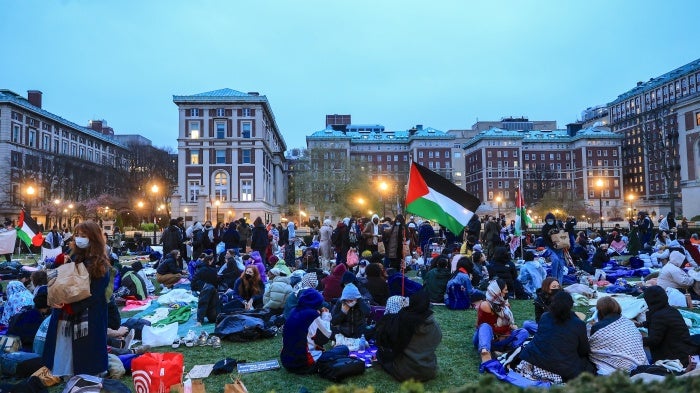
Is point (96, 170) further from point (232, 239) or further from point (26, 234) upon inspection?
point (232, 239)

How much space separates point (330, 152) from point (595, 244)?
4275cm

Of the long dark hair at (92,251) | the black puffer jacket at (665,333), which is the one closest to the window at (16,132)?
the long dark hair at (92,251)

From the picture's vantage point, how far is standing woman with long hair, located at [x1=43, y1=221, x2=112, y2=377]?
484 centimetres

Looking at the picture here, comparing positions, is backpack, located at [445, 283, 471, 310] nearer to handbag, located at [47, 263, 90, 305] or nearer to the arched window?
handbag, located at [47, 263, 90, 305]

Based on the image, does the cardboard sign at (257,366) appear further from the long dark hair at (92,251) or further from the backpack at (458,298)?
the backpack at (458,298)

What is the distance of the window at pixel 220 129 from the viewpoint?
60.9 m

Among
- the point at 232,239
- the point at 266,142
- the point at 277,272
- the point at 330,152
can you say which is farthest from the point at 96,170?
the point at 277,272

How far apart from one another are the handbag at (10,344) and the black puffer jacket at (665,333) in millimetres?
8118

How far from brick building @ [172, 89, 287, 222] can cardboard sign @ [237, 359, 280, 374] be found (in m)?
54.6

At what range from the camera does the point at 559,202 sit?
73312 millimetres

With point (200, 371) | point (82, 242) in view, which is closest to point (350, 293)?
point (200, 371)

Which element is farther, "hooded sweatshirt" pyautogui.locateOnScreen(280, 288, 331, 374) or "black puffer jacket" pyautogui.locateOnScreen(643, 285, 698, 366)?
"hooded sweatshirt" pyautogui.locateOnScreen(280, 288, 331, 374)

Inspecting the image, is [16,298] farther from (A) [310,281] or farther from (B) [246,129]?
(B) [246,129]

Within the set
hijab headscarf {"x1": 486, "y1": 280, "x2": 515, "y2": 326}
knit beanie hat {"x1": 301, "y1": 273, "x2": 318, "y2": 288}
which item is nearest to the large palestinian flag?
hijab headscarf {"x1": 486, "y1": 280, "x2": 515, "y2": 326}
